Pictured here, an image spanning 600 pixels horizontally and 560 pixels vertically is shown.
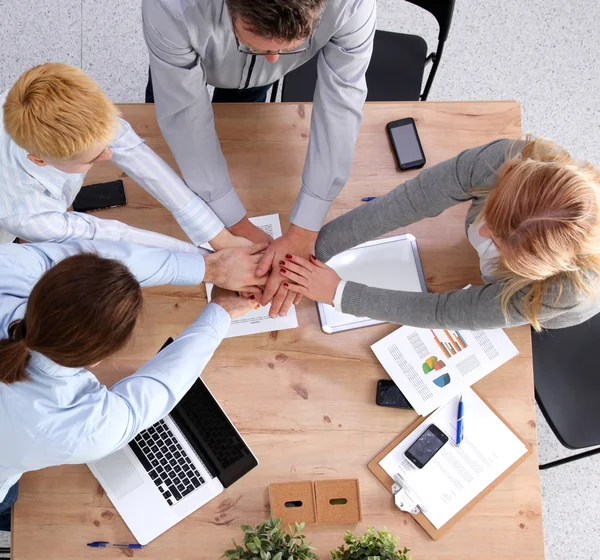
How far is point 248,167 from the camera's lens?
5.13 feet

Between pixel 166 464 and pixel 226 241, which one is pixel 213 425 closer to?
pixel 166 464

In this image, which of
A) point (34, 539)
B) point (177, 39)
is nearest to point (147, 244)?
point (177, 39)

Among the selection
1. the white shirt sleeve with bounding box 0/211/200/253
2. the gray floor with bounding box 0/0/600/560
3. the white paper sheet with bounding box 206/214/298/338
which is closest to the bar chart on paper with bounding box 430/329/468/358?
the white paper sheet with bounding box 206/214/298/338

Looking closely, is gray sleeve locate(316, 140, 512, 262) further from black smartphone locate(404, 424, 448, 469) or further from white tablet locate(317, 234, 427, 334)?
black smartphone locate(404, 424, 448, 469)

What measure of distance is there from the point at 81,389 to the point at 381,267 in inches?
30.7

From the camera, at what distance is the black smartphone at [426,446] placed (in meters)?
1.37

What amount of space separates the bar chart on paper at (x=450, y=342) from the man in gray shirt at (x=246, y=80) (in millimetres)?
385

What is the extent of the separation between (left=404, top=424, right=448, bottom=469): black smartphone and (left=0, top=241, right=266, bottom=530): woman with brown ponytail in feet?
1.71

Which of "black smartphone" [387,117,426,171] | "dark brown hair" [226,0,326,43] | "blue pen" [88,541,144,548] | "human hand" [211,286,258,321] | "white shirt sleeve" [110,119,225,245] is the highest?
"dark brown hair" [226,0,326,43]

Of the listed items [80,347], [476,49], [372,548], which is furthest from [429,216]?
[476,49]

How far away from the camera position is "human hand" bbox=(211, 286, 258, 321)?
55.2 inches

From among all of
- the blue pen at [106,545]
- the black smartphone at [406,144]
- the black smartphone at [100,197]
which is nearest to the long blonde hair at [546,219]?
the black smartphone at [406,144]

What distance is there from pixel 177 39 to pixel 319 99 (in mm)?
381

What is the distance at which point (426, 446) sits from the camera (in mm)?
1383
